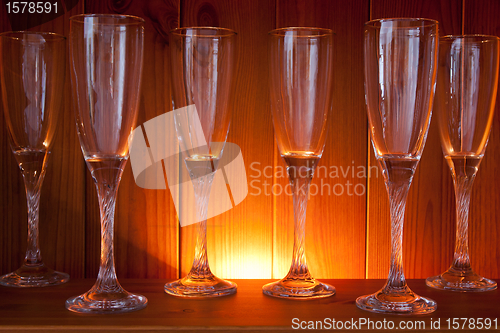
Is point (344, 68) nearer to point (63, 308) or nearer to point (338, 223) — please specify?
point (338, 223)

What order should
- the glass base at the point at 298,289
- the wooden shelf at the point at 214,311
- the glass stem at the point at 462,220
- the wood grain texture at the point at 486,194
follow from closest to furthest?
the wooden shelf at the point at 214,311 < the glass base at the point at 298,289 < the glass stem at the point at 462,220 < the wood grain texture at the point at 486,194

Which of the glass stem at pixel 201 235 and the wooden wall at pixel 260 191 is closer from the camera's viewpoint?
the glass stem at pixel 201 235

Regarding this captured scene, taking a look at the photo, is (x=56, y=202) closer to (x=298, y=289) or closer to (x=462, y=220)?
(x=298, y=289)

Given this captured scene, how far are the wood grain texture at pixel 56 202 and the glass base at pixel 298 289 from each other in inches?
13.5

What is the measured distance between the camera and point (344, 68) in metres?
0.83

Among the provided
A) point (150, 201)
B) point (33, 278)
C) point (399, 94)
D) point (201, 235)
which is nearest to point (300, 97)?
point (399, 94)

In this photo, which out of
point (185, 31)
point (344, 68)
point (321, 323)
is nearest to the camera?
point (321, 323)

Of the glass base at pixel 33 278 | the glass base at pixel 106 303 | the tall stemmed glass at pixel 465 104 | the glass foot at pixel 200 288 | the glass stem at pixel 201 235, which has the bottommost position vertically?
the glass base at pixel 33 278

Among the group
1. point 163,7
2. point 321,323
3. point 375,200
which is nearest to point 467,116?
point 375,200

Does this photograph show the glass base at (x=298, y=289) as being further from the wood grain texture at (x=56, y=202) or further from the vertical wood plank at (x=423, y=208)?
the wood grain texture at (x=56, y=202)

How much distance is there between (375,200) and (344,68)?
0.21m

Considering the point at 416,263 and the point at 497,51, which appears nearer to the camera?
the point at 497,51

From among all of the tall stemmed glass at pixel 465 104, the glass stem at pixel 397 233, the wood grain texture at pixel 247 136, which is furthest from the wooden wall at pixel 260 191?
the glass stem at pixel 397 233

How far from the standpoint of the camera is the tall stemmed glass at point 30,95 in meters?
0.73
